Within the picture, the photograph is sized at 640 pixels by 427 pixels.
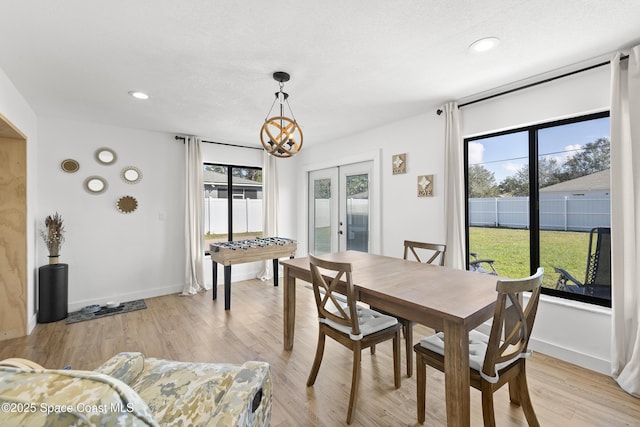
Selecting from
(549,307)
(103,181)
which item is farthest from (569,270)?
(103,181)

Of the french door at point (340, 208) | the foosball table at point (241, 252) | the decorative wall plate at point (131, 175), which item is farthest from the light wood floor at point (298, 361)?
the decorative wall plate at point (131, 175)

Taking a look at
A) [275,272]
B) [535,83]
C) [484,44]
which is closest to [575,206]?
[535,83]

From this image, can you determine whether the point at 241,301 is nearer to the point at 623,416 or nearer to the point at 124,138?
the point at 124,138

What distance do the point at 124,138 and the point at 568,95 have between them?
206 inches

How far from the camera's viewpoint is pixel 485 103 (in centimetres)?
299

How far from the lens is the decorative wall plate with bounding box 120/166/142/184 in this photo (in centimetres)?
410

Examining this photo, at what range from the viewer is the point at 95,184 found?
390 centimetres

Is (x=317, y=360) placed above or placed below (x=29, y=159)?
below

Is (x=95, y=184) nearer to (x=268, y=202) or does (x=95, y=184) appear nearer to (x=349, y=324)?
(x=268, y=202)

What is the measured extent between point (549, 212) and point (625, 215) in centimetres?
62

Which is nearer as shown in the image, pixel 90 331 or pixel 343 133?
pixel 90 331

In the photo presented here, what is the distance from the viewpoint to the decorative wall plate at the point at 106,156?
3.91 m

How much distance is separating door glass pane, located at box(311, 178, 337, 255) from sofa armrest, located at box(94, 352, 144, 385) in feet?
12.9

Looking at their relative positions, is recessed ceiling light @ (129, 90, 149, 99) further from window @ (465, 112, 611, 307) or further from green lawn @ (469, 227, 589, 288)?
green lawn @ (469, 227, 589, 288)
